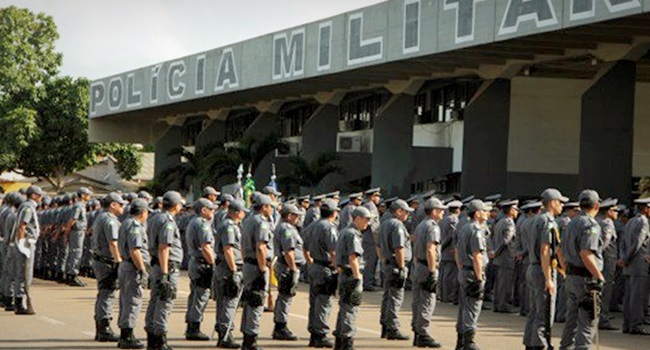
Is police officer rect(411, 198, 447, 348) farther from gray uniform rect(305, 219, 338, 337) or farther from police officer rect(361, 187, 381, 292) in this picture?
police officer rect(361, 187, 381, 292)

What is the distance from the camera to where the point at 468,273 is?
1678cm

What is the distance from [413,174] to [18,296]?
18014 millimetres

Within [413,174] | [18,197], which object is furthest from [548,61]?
[18,197]

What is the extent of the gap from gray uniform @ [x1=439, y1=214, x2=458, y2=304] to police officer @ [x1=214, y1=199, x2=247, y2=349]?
7.01 meters

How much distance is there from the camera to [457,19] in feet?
91.9

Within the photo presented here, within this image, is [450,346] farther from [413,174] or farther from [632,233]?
[413,174]

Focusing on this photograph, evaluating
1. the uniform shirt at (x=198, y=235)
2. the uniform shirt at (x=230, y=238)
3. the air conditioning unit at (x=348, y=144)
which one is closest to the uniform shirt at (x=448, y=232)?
the uniform shirt at (x=198, y=235)

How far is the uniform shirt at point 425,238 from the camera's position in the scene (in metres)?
17.4

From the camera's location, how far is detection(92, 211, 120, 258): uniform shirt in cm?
1717

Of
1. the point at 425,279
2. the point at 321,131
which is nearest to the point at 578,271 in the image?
the point at 425,279

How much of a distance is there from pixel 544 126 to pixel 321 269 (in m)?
18.9

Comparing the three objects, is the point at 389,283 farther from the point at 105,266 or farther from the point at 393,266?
the point at 105,266

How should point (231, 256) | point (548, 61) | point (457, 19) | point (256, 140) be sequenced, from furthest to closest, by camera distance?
1. point (256, 140)
2. point (548, 61)
3. point (457, 19)
4. point (231, 256)

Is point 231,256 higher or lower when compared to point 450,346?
higher
